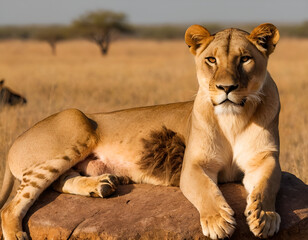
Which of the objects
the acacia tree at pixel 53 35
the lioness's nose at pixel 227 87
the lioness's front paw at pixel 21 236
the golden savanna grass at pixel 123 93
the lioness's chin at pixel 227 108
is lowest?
the acacia tree at pixel 53 35

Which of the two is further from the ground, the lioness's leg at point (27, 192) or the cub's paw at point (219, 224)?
the cub's paw at point (219, 224)

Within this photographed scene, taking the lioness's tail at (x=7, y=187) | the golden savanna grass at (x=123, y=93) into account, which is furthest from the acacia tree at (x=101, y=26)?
the lioness's tail at (x=7, y=187)

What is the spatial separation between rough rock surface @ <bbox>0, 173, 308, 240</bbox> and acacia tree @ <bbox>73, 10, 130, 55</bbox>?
35897 mm

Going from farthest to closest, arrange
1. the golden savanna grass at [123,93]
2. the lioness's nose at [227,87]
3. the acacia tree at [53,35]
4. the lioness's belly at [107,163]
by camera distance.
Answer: the acacia tree at [53,35], the golden savanna grass at [123,93], the lioness's belly at [107,163], the lioness's nose at [227,87]

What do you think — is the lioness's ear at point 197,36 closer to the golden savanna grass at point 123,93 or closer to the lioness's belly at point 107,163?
the lioness's belly at point 107,163

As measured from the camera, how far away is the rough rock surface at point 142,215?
3273mm

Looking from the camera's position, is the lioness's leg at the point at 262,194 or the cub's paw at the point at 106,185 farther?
the cub's paw at the point at 106,185

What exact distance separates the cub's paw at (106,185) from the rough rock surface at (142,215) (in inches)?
2.1

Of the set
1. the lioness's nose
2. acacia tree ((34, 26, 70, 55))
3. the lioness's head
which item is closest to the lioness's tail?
the lioness's head

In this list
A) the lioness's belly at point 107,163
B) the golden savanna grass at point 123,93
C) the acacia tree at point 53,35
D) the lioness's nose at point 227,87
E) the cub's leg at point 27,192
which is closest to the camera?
the lioness's nose at point 227,87

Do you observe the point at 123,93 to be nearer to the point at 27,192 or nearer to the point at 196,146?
the point at 27,192

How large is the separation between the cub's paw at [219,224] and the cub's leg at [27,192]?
128 cm

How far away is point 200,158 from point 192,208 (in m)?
0.40

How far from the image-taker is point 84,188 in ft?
12.9
